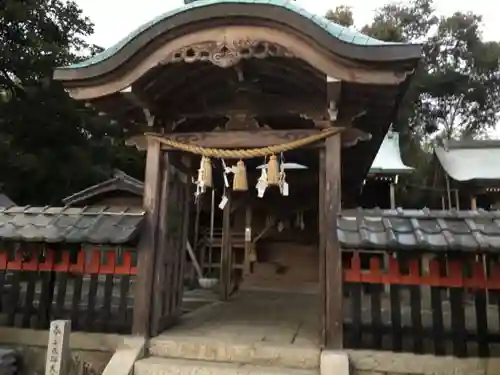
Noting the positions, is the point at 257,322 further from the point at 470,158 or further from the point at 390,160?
the point at 470,158

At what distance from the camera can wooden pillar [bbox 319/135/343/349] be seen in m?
4.40

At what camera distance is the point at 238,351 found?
4.48 meters

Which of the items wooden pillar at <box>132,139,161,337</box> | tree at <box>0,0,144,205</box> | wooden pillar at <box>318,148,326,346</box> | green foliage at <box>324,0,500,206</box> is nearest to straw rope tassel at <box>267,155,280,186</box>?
wooden pillar at <box>318,148,326,346</box>

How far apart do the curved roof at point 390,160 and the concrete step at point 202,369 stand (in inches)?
385

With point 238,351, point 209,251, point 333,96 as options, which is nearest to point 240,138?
point 333,96

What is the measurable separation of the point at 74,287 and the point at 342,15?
26.2 metres

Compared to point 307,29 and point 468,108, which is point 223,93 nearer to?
point 307,29

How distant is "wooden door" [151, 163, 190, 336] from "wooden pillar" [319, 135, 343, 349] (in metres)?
1.92

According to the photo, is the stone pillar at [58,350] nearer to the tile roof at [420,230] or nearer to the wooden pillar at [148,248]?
the wooden pillar at [148,248]

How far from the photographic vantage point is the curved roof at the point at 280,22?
4242 millimetres

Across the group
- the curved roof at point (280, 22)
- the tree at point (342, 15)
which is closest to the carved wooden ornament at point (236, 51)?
the curved roof at point (280, 22)

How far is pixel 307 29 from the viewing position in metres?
4.34

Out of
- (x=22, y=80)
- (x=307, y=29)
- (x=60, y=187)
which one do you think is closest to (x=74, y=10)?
(x=22, y=80)

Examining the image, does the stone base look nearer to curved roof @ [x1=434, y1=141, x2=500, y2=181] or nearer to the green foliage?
curved roof @ [x1=434, y1=141, x2=500, y2=181]
